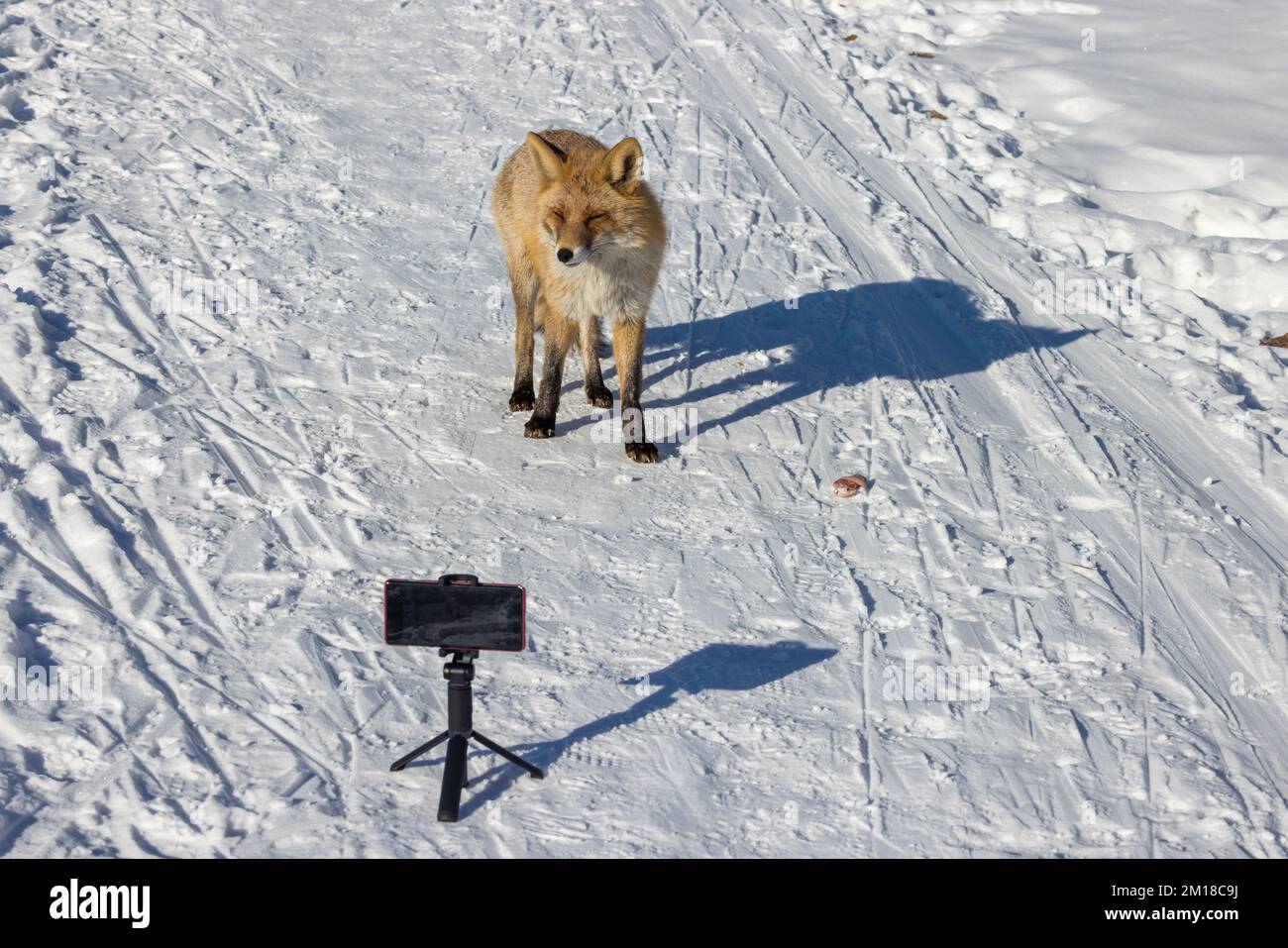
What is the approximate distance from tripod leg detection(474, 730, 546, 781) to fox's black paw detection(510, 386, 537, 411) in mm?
3315

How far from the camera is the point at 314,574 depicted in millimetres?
6012

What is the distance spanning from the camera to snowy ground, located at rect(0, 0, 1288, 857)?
4840 mm

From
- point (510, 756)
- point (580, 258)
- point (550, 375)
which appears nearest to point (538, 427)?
point (550, 375)

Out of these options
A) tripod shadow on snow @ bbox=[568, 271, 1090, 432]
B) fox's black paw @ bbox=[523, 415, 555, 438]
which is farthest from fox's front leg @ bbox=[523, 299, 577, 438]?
tripod shadow on snow @ bbox=[568, 271, 1090, 432]

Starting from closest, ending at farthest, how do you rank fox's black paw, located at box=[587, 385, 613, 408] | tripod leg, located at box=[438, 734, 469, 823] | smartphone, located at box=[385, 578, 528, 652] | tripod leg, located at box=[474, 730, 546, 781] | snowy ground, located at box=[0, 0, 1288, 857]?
smartphone, located at box=[385, 578, 528, 652], tripod leg, located at box=[438, 734, 469, 823], tripod leg, located at box=[474, 730, 546, 781], snowy ground, located at box=[0, 0, 1288, 857], fox's black paw, located at box=[587, 385, 613, 408]

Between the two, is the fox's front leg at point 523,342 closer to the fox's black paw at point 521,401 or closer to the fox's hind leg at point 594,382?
the fox's black paw at point 521,401

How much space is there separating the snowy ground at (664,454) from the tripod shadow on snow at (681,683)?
0.08 ft

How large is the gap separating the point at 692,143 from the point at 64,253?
5.66 meters

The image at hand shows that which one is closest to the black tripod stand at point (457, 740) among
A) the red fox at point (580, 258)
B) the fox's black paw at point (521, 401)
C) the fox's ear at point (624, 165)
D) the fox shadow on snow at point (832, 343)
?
the red fox at point (580, 258)

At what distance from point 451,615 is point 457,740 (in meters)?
0.57

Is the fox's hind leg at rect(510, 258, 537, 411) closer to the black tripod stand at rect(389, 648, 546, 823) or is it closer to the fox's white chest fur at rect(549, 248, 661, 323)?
the fox's white chest fur at rect(549, 248, 661, 323)

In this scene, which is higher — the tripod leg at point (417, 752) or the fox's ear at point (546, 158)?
the fox's ear at point (546, 158)

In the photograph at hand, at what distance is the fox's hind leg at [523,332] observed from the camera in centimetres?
775

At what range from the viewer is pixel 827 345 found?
9.03 m
